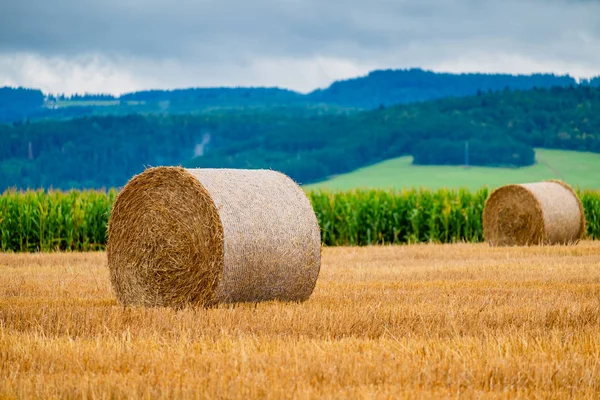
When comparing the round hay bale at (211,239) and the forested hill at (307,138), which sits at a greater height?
the forested hill at (307,138)

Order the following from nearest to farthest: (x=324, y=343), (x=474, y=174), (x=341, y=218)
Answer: (x=324, y=343), (x=341, y=218), (x=474, y=174)

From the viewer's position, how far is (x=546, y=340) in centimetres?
817

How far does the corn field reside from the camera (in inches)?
938

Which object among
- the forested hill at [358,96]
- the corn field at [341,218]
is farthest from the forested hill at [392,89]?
the corn field at [341,218]

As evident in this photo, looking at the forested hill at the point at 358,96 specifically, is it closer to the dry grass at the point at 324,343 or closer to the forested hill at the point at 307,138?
the forested hill at the point at 307,138

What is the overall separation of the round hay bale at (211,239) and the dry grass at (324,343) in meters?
0.37

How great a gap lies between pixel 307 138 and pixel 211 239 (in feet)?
332

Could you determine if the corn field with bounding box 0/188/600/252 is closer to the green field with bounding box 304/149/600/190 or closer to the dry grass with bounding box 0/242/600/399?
the dry grass with bounding box 0/242/600/399

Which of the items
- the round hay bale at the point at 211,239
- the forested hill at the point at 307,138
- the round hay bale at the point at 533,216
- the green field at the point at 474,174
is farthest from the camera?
the forested hill at the point at 307,138

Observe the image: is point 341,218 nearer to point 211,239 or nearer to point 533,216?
point 533,216

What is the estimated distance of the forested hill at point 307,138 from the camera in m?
97.8

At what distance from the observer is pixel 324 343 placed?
7.93 metres

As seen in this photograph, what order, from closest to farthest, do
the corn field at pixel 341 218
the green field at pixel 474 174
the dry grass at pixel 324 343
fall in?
1. the dry grass at pixel 324 343
2. the corn field at pixel 341 218
3. the green field at pixel 474 174

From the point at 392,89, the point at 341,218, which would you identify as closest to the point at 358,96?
the point at 392,89
